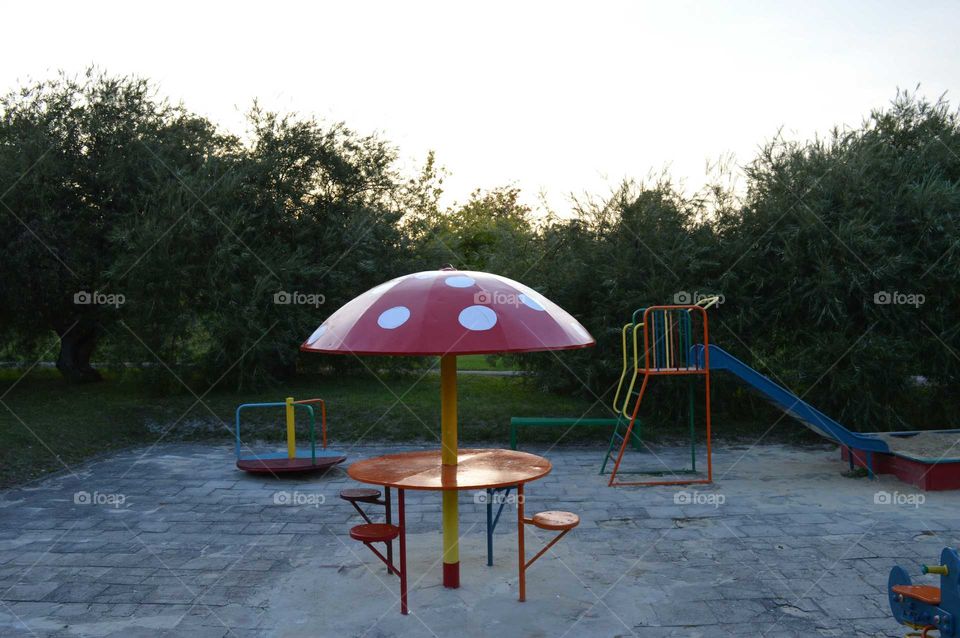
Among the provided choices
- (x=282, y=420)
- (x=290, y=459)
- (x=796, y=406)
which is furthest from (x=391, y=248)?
(x=796, y=406)

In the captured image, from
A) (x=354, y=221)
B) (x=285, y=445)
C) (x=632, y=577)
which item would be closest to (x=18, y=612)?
(x=632, y=577)

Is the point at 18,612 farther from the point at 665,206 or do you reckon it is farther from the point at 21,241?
the point at 21,241

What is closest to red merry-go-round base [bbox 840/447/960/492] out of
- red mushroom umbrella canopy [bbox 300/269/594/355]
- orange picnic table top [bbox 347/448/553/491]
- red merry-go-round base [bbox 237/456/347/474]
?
orange picnic table top [bbox 347/448/553/491]

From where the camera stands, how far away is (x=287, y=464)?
8.77 meters

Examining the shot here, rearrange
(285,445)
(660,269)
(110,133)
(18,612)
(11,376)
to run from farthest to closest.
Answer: (11,376), (110,133), (660,269), (285,445), (18,612)

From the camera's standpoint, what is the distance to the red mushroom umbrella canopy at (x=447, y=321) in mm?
4277

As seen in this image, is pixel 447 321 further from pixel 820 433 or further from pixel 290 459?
pixel 820 433

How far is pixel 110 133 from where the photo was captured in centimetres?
1462

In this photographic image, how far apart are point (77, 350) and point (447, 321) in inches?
549

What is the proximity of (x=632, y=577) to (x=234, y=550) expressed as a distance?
10.1ft

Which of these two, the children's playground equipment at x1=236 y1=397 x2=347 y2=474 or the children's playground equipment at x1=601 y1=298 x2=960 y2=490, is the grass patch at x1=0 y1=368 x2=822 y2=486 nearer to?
the children's playground equipment at x1=236 y1=397 x2=347 y2=474

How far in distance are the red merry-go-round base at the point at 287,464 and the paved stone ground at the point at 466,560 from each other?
0.56 feet

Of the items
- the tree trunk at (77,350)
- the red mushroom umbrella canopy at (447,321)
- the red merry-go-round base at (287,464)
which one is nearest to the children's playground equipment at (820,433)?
the red merry-go-round base at (287,464)

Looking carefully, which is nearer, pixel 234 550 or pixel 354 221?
pixel 234 550
